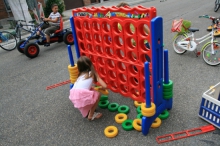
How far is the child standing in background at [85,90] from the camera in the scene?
2.69 m

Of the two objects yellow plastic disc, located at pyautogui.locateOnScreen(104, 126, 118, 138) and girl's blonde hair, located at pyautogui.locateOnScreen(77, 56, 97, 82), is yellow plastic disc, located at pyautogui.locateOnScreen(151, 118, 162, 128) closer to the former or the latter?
yellow plastic disc, located at pyautogui.locateOnScreen(104, 126, 118, 138)

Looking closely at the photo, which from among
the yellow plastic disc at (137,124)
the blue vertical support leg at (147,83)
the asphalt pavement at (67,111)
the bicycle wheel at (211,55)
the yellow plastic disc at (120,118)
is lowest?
the asphalt pavement at (67,111)

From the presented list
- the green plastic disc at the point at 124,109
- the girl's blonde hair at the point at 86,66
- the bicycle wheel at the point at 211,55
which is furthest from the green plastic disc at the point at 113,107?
the bicycle wheel at the point at 211,55

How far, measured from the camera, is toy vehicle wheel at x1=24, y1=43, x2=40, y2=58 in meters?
5.75

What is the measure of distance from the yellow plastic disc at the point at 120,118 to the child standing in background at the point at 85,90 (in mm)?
391

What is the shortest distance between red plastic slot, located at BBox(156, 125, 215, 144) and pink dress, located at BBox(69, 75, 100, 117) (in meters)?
1.03

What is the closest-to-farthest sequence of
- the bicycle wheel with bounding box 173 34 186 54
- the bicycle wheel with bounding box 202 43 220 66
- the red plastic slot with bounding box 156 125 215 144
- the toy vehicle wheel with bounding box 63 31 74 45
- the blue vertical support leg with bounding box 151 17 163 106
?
the blue vertical support leg with bounding box 151 17 163 106 → the red plastic slot with bounding box 156 125 215 144 → the bicycle wheel with bounding box 202 43 220 66 → the bicycle wheel with bounding box 173 34 186 54 → the toy vehicle wheel with bounding box 63 31 74 45


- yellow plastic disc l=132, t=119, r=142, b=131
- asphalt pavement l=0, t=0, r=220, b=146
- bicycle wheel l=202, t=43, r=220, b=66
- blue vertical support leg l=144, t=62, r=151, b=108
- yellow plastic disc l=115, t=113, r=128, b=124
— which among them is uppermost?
blue vertical support leg l=144, t=62, r=151, b=108

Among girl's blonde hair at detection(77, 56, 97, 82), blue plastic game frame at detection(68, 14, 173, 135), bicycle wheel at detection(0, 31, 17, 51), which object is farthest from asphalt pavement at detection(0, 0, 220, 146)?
bicycle wheel at detection(0, 31, 17, 51)

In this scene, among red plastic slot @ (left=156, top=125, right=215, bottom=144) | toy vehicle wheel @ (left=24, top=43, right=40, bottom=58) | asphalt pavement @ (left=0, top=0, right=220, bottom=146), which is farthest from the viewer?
toy vehicle wheel @ (left=24, top=43, right=40, bottom=58)

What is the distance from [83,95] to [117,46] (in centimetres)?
85

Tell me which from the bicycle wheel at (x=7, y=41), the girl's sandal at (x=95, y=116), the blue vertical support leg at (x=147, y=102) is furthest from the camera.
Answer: the bicycle wheel at (x=7, y=41)

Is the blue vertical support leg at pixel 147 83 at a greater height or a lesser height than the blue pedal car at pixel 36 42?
greater

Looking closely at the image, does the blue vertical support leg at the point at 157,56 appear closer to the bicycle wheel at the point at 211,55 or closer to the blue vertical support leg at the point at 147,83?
the blue vertical support leg at the point at 147,83
